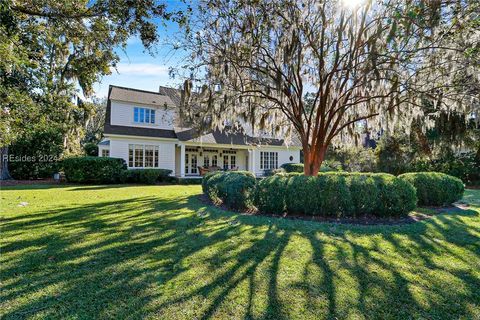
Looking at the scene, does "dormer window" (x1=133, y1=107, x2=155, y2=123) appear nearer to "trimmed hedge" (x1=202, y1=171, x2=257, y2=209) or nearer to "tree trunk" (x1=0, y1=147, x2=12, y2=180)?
"tree trunk" (x1=0, y1=147, x2=12, y2=180)

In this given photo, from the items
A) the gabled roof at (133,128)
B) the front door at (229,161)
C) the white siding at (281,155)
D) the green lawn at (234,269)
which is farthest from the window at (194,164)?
the green lawn at (234,269)

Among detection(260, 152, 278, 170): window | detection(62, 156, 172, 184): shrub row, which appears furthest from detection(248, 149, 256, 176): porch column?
detection(62, 156, 172, 184): shrub row

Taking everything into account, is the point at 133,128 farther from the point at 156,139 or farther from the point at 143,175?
the point at 143,175

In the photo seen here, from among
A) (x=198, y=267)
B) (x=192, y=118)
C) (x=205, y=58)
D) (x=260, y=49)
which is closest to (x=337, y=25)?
(x=260, y=49)

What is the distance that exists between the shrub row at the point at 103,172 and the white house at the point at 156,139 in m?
1.33

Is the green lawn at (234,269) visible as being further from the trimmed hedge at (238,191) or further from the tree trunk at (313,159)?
the tree trunk at (313,159)

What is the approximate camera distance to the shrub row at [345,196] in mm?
6184

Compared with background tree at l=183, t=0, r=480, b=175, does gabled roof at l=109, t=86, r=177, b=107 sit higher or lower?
higher

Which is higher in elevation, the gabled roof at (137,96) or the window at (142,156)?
the gabled roof at (137,96)

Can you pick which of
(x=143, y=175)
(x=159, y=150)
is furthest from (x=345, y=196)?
(x=159, y=150)

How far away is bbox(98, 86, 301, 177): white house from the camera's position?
17.0 metres

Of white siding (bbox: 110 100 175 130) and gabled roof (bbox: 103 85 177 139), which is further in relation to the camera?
white siding (bbox: 110 100 175 130)

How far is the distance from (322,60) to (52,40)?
7680mm

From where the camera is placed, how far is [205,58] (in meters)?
8.82
